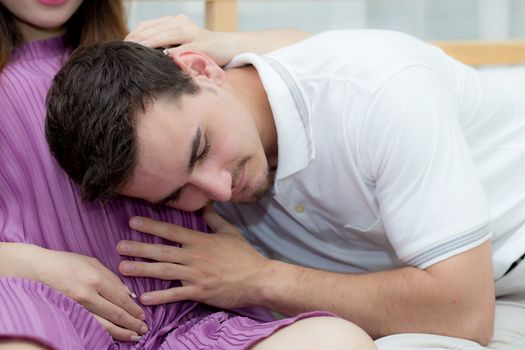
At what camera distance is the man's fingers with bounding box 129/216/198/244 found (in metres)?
1.19

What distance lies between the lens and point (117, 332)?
1.12 m

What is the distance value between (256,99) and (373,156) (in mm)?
213

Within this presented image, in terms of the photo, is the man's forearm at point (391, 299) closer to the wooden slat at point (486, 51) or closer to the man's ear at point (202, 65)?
the man's ear at point (202, 65)

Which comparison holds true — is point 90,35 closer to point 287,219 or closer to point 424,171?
point 287,219

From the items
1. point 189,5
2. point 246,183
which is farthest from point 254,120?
point 189,5

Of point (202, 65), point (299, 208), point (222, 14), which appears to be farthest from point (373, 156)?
point (222, 14)

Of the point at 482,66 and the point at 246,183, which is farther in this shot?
the point at 482,66

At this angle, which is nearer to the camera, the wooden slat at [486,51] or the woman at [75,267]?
the woman at [75,267]

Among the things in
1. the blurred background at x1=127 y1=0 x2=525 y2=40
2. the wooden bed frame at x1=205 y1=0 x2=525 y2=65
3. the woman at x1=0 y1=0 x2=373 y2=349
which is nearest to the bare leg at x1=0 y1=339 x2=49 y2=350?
the woman at x1=0 y1=0 x2=373 y2=349

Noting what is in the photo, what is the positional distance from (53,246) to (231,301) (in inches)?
10.7

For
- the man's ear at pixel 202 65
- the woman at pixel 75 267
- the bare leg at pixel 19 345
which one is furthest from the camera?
the man's ear at pixel 202 65

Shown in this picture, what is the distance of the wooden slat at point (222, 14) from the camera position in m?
1.84

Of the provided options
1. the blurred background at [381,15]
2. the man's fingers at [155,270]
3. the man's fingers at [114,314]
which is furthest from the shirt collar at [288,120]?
the blurred background at [381,15]

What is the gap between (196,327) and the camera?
3.80ft
